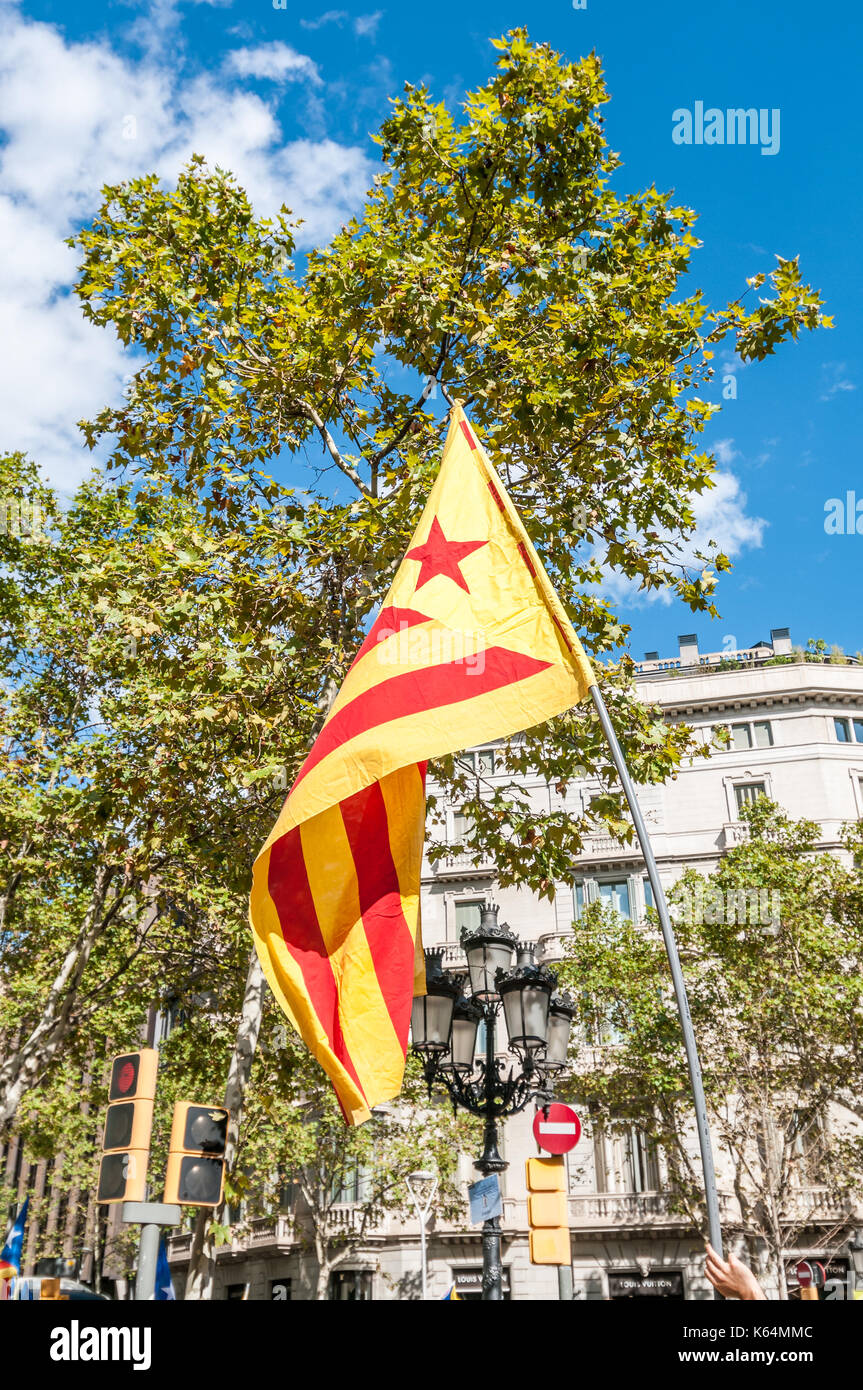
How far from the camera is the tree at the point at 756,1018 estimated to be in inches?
990

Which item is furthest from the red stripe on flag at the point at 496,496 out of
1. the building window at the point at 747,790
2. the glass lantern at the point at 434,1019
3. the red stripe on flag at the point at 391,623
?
the building window at the point at 747,790

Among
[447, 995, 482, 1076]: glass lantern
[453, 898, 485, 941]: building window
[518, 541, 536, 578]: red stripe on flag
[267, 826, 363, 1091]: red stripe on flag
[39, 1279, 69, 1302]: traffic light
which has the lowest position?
[39, 1279, 69, 1302]: traffic light

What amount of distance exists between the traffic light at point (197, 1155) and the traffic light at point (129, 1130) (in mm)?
402

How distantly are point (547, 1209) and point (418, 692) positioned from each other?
4.53 metres

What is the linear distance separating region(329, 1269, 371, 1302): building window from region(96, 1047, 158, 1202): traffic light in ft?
103

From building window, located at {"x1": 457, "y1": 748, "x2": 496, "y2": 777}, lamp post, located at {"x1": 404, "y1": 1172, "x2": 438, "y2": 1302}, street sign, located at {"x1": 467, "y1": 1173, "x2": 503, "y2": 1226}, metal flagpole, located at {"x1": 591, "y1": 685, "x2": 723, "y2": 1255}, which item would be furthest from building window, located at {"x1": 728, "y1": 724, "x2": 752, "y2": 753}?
metal flagpole, located at {"x1": 591, "y1": 685, "x2": 723, "y2": 1255}

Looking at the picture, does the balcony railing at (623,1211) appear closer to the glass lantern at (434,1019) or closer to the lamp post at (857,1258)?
the lamp post at (857,1258)

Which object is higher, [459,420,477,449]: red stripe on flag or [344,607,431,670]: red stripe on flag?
[459,420,477,449]: red stripe on flag

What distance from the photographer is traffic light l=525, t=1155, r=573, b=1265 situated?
767 centimetres

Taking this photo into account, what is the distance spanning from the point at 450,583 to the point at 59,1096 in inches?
1012

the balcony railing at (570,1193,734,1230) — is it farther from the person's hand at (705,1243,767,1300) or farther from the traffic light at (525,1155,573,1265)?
the person's hand at (705,1243,767,1300)

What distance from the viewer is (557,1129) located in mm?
8328

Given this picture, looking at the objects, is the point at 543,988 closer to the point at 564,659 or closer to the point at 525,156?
the point at 564,659
